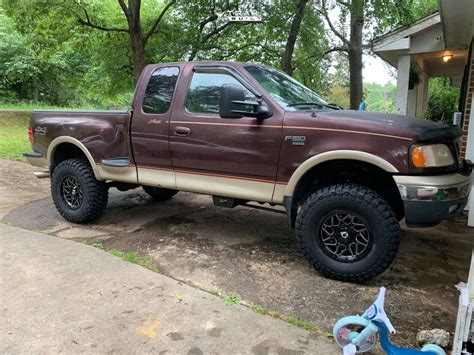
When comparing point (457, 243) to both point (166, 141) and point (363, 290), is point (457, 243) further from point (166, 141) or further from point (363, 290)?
point (166, 141)

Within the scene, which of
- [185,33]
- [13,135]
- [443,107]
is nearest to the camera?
[443,107]

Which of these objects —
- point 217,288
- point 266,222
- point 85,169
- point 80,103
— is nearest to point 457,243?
point 266,222

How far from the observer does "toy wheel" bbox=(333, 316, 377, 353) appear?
2658 millimetres

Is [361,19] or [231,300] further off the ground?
[361,19]

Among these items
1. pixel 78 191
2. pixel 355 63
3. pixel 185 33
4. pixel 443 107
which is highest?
pixel 185 33

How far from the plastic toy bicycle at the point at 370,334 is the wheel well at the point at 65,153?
420 centimetres

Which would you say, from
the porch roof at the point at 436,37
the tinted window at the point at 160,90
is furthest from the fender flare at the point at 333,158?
the porch roof at the point at 436,37

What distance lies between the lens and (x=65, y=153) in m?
5.88

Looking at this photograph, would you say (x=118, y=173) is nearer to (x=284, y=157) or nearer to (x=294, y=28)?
(x=284, y=157)

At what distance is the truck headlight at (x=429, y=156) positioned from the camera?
11.2 feet

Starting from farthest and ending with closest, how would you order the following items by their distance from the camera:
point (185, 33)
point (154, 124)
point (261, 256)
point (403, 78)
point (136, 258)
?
1. point (185, 33)
2. point (403, 78)
3. point (154, 124)
4. point (261, 256)
5. point (136, 258)

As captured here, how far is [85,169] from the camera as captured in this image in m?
5.46

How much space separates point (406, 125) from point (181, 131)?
7.32ft

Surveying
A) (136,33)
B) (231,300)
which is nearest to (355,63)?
(136,33)
